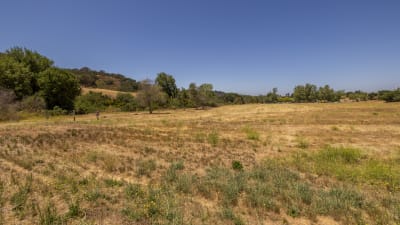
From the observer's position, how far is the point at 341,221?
12.0 feet

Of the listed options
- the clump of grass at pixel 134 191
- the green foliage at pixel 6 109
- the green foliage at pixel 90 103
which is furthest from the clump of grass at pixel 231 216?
the green foliage at pixel 90 103

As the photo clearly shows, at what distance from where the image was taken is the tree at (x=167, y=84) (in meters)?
56.0

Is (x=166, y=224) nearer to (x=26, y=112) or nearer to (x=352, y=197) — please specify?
(x=352, y=197)

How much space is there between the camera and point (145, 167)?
6.57 meters

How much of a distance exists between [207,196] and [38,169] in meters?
5.69

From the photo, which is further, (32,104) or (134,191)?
(32,104)

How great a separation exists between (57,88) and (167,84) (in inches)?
1138

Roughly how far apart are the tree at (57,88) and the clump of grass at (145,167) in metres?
36.1

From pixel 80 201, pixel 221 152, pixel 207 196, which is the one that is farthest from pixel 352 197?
pixel 80 201

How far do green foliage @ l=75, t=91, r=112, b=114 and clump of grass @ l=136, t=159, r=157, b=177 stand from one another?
3583 centimetres

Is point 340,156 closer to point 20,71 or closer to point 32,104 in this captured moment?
point 32,104

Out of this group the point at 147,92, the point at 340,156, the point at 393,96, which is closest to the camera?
the point at 340,156

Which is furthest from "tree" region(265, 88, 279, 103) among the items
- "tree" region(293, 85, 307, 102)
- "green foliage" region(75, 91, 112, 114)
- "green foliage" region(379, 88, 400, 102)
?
"green foliage" region(75, 91, 112, 114)

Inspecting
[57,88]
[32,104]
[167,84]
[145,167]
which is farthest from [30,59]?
[145,167]
